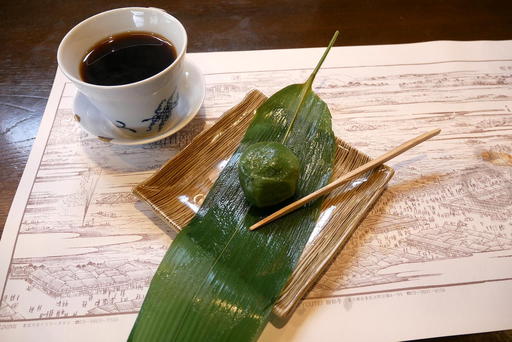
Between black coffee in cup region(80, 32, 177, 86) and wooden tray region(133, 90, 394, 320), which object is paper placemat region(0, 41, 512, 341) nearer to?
wooden tray region(133, 90, 394, 320)

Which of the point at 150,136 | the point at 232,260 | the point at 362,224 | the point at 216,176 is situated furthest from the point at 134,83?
the point at 362,224

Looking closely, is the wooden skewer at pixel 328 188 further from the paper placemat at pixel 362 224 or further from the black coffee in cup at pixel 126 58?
the black coffee in cup at pixel 126 58

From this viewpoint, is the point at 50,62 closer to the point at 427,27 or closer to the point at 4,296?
the point at 4,296

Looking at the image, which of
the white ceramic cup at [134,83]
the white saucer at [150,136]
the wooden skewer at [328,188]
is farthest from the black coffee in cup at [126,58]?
the wooden skewer at [328,188]

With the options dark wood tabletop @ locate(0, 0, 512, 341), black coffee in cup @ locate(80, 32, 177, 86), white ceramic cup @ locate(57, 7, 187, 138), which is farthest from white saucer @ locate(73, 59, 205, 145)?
dark wood tabletop @ locate(0, 0, 512, 341)

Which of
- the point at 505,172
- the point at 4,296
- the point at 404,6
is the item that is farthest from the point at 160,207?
the point at 404,6
